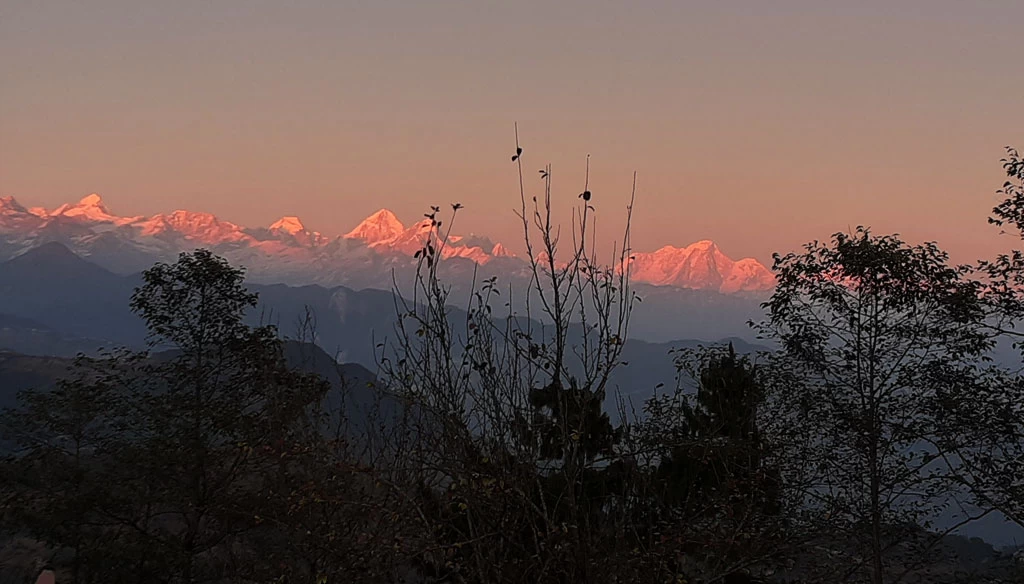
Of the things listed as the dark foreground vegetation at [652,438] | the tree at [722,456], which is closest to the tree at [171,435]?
the dark foreground vegetation at [652,438]

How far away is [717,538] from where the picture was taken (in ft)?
40.7

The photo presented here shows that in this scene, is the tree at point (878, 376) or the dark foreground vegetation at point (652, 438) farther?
the tree at point (878, 376)

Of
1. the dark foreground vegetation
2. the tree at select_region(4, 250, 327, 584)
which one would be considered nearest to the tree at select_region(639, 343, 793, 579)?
the dark foreground vegetation

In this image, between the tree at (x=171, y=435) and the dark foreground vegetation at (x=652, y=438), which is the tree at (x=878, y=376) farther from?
the tree at (x=171, y=435)

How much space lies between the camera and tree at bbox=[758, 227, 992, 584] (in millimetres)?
19531

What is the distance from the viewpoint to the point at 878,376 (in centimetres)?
2053

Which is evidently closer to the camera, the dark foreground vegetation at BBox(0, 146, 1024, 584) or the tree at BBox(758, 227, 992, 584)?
the dark foreground vegetation at BBox(0, 146, 1024, 584)

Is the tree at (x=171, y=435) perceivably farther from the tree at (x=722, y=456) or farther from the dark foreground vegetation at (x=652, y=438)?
the tree at (x=722, y=456)

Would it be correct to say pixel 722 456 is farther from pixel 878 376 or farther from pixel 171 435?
pixel 171 435

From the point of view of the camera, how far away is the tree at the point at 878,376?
19531 mm

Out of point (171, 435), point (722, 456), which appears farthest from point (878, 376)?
point (171, 435)

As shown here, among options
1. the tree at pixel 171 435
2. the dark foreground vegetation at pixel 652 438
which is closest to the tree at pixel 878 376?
the dark foreground vegetation at pixel 652 438

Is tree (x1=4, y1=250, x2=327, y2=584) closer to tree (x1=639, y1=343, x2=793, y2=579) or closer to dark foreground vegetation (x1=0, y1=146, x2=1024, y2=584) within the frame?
dark foreground vegetation (x1=0, y1=146, x2=1024, y2=584)

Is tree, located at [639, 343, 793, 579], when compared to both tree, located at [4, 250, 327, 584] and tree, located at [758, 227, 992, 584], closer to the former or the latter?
tree, located at [758, 227, 992, 584]
